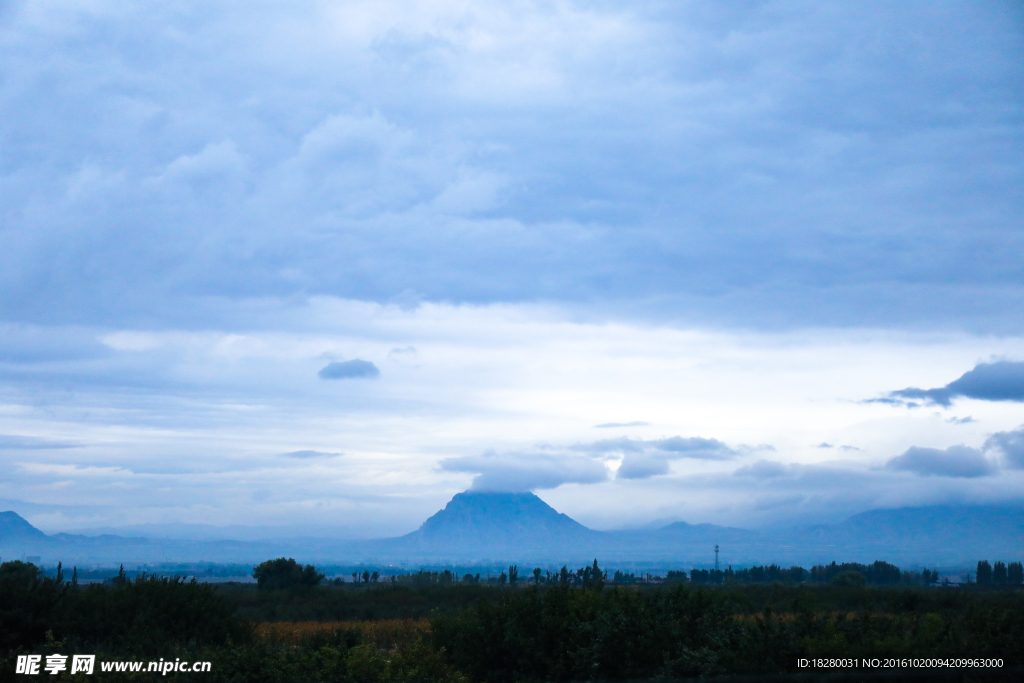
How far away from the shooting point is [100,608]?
69.5 feet

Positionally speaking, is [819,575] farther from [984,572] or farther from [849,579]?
[849,579]

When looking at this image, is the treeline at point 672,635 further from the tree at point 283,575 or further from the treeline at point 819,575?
the treeline at point 819,575

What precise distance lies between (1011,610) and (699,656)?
261 inches

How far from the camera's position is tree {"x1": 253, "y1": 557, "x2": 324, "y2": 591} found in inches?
2589

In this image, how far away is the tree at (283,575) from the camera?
65750 mm

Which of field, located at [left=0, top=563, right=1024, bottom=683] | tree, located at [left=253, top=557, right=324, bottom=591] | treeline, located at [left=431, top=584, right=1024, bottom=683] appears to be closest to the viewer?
field, located at [left=0, top=563, right=1024, bottom=683]

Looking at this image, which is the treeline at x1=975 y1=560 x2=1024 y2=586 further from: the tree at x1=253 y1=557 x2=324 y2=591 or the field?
the field

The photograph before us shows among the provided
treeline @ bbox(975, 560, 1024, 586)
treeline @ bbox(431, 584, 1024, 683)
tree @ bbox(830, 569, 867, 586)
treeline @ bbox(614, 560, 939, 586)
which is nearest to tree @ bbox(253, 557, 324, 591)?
treeline @ bbox(614, 560, 939, 586)

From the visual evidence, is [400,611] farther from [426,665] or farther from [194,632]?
[426,665]

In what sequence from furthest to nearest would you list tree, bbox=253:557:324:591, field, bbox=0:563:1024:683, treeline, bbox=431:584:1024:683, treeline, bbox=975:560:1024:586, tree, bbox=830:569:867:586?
treeline, bbox=975:560:1024:586
tree, bbox=830:569:867:586
tree, bbox=253:557:324:591
treeline, bbox=431:584:1024:683
field, bbox=0:563:1024:683

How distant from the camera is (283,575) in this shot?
6681cm

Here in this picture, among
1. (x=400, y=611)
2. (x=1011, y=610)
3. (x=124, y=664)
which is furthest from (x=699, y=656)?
(x=400, y=611)

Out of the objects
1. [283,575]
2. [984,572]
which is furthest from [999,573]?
[283,575]

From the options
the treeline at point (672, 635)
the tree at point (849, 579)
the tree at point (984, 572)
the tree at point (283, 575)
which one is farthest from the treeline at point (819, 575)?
the treeline at point (672, 635)
